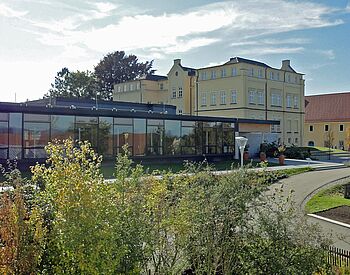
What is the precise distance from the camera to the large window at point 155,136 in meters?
31.1

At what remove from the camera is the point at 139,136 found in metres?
30.6

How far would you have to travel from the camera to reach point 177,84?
60.2 meters

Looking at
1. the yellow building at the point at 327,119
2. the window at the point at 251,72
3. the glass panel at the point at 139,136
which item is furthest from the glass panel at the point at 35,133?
the yellow building at the point at 327,119

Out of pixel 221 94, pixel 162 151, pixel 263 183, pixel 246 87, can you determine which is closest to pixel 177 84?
pixel 221 94

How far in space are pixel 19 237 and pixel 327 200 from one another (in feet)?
52.3

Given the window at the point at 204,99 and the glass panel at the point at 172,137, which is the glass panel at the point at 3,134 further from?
the window at the point at 204,99

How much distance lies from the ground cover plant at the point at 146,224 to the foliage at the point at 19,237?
0.5 inches

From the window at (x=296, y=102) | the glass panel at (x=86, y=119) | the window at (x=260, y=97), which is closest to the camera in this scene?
the glass panel at (x=86, y=119)

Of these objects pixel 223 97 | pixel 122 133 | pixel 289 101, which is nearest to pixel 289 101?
pixel 289 101

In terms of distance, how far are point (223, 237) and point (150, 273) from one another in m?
1.46

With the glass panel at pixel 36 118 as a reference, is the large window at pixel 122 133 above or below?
below

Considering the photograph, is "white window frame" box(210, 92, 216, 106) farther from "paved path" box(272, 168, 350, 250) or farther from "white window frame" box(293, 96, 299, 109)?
"paved path" box(272, 168, 350, 250)

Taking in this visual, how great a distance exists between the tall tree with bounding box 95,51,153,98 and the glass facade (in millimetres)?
43054

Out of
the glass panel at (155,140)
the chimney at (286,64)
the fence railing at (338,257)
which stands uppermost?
the chimney at (286,64)
